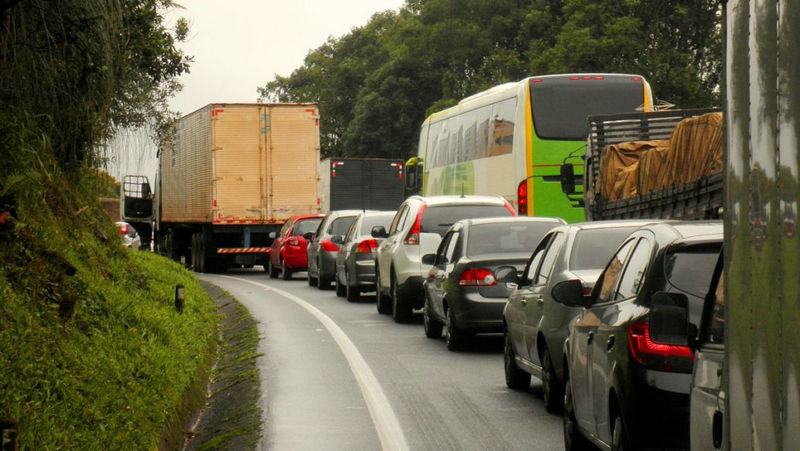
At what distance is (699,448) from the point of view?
196 inches

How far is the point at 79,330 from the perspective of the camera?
35.0 feet

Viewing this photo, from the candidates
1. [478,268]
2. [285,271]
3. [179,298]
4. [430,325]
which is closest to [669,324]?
[478,268]

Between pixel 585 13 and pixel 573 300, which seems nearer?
pixel 573 300

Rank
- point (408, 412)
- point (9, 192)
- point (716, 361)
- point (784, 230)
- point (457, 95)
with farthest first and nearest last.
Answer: point (457, 95), point (9, 192), point (408, 412), point (716, 361), point (784, 230)

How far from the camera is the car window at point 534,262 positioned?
11751mm

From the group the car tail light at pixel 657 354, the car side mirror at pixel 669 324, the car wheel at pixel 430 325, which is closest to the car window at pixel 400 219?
the car wheel at pixel 430 325

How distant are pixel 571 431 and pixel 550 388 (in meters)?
2.12

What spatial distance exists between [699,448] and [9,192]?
27.2ft

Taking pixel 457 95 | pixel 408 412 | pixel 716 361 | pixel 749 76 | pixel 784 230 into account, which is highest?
pixel 457 95

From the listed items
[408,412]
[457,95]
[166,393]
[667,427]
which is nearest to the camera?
[667,427]

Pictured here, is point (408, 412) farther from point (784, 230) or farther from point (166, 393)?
point (784, 230)

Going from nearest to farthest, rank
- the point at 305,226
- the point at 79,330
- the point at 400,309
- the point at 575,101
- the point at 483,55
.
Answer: the point at 79,330
the point at 400,309
the point at 575,101
the point at 305,226
the point at 483,55

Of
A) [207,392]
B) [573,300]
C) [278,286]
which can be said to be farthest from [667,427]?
[278,286]

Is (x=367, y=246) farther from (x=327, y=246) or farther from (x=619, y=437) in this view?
(x=619, y=437)
